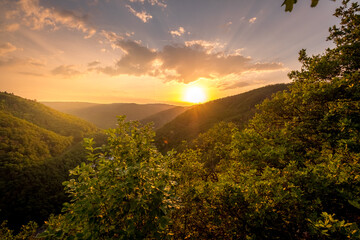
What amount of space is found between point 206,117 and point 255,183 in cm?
17041

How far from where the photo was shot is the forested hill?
14579 cm

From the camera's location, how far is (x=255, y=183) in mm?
7430

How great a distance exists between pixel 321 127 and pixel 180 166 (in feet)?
34.3

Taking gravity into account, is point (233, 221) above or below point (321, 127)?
below

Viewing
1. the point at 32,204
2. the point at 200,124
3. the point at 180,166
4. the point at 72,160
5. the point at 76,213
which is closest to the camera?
the point at 76,213

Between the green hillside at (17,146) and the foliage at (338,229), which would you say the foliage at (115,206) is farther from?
the green hillside at (17,146)

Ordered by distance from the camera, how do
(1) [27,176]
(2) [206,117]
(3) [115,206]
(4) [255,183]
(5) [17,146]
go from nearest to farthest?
1. (3) [115,206]
2. (4) [255,183]
3. (1) [27,176]
4. (2) [206,117]
5. (5) [17,146]

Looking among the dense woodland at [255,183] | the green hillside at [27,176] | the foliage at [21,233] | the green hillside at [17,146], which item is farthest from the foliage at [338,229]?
the green hillside at [17,146]

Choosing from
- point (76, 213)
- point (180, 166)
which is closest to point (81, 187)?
point (76, 213)

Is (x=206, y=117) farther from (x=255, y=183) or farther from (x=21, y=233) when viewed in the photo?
(x=255, y=183)

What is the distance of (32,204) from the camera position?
5118 inches

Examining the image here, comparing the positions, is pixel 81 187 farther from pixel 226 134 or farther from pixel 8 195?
pixel 8 195

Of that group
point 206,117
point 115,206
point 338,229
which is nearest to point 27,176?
point 206,117

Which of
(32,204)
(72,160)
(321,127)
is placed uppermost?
(321,127)
